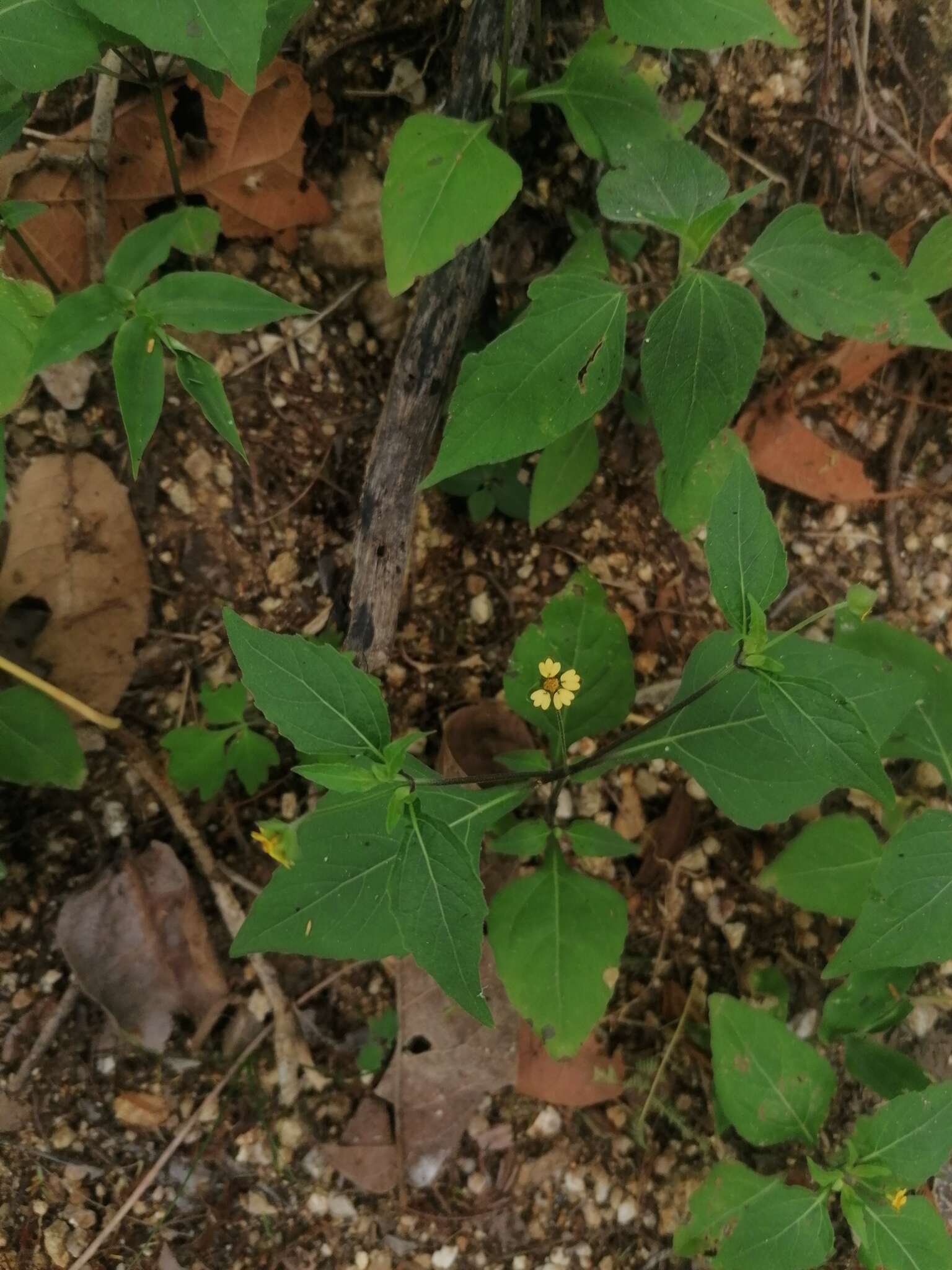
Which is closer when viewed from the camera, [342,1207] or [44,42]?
[44,42]

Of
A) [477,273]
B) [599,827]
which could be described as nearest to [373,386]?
[477,273]

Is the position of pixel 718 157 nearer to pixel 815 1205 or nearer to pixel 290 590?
pixel 290 590

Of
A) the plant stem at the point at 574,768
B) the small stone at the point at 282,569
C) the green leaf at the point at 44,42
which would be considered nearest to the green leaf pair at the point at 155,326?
the green leaf at the point at 44,42

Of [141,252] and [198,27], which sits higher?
[198,27]

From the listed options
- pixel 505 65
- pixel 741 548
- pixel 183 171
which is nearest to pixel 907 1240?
pixel 741 548

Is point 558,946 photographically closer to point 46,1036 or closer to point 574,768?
point 574,768
